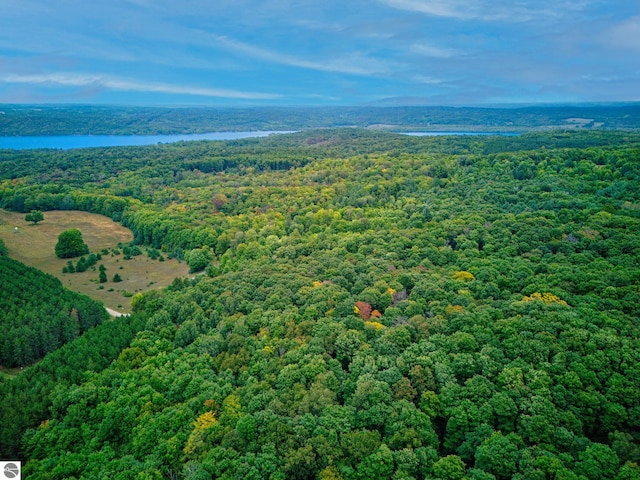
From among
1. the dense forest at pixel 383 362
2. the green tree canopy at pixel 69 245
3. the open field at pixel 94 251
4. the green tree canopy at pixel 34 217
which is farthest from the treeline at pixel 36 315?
the green tree canopy at pixel 34 217

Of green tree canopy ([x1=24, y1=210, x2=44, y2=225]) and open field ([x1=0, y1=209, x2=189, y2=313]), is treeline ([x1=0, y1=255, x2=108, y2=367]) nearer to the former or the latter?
open field ([x1=0, y1=209, x2=189, y2=313])

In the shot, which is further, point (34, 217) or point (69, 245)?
point (34, 217)

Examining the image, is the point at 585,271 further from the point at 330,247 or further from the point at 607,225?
the point at 330,247

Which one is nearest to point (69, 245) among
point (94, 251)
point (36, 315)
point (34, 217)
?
point (94, 251)

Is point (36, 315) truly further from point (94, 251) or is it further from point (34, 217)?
point (34, 217)

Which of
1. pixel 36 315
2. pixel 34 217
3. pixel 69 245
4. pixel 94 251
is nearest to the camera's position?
pixel 36 315

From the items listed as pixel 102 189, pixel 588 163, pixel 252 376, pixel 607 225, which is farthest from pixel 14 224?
pixel 588 163

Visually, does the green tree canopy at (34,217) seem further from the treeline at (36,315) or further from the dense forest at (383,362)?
the dense forest at (383,362)
